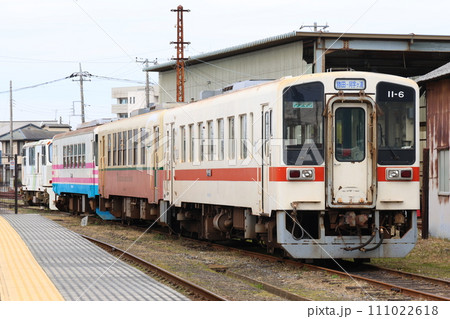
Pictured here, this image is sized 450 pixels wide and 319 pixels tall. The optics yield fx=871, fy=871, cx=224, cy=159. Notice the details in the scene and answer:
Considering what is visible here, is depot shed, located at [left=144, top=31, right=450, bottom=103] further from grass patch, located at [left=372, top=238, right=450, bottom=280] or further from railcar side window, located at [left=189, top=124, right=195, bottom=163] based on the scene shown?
grass patch, located at [left=372, top=238, right=450, bottom=280]

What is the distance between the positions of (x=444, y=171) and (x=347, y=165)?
27.9 feet

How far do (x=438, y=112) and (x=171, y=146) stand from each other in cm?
696

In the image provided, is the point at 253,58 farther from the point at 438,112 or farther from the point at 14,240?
the point at 14,240

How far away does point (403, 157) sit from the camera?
14.3 metres

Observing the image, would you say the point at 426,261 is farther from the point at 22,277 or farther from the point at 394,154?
the point at 22,277

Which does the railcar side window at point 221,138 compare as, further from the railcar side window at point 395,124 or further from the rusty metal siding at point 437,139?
the rusty metal siding at point 437,139

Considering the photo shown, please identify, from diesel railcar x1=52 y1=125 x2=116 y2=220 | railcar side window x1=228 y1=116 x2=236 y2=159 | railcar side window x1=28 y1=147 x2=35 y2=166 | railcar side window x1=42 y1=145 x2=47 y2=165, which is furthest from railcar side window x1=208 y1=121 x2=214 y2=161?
railcar side window x1=28 y1=147 x2=35 y2=166

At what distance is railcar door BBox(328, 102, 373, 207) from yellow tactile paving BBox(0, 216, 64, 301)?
15.7 ft

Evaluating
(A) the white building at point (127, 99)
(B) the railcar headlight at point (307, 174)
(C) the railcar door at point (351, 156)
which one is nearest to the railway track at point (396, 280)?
(C) the railcar door at point (351, 156)

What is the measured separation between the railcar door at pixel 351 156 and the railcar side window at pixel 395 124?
0.24m

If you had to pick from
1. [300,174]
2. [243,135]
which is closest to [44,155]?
[243,135]

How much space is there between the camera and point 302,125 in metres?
14.0

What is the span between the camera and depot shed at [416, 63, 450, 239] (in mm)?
21500
